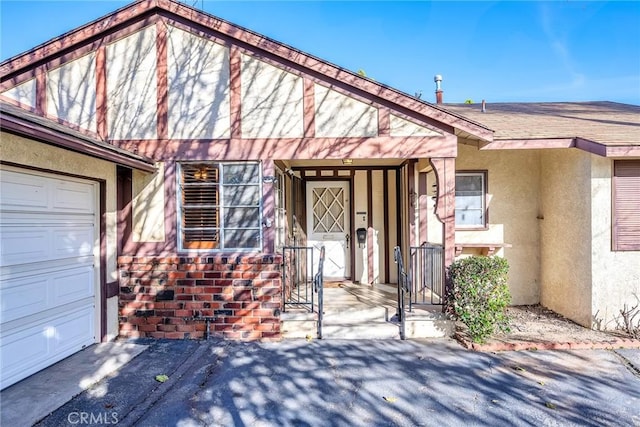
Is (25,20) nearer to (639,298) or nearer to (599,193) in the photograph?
(599,193)

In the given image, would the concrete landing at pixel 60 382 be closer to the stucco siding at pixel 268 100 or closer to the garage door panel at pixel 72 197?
the garage door panel at pixel 72 197

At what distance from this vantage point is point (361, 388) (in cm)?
402

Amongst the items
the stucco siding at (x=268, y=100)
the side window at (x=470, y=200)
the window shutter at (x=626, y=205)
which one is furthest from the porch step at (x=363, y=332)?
the window shutter at (x=626, y=205)

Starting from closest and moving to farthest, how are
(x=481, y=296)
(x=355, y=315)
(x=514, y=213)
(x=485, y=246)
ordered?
(x=481, y=296)
(x=355, y=315)
(x=485, y=246)
(x=514, y=213)

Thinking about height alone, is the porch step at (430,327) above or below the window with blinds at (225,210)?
below

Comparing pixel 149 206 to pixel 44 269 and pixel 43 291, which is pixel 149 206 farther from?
pixel 43 291

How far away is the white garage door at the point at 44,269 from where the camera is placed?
4.00 metres

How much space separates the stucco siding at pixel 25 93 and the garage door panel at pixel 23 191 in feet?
6.41

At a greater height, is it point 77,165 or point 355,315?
point 77,165

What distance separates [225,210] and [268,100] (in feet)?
5.93

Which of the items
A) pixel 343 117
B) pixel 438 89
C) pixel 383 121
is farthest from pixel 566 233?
pixel 438 89

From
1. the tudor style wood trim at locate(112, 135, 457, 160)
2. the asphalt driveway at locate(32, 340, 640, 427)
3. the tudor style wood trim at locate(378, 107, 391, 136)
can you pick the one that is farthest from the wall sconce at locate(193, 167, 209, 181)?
the tudor style wood trim at locate(378, 107, 391, 136)

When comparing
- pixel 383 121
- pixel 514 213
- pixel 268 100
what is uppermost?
pixel 268 100

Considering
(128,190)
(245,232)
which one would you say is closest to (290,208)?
(245,232)
